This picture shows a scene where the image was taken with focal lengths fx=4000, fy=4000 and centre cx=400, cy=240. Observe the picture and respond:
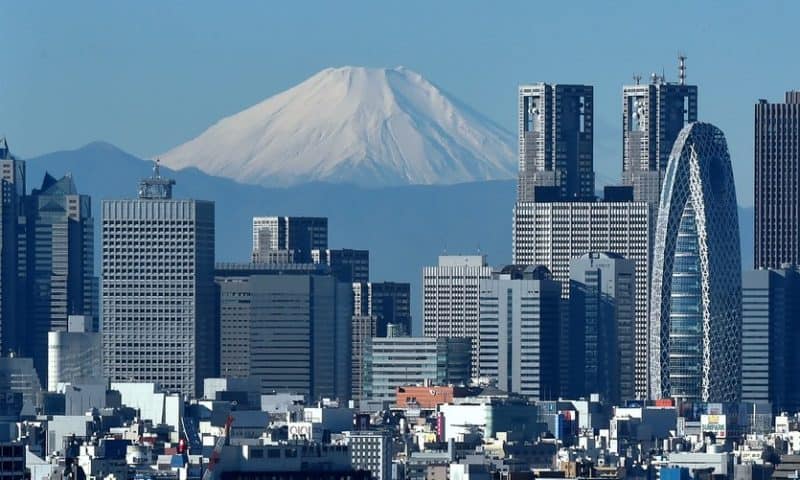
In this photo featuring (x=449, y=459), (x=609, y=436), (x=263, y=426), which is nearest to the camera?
(x=449, y=459)

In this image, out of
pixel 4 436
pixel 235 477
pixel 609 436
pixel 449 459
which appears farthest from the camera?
pixel 609 436

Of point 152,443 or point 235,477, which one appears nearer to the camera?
point 235,477

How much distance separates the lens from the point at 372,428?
175 m

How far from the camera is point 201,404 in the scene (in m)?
197

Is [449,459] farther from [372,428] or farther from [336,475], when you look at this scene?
[336,475]

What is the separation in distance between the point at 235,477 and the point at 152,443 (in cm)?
6064

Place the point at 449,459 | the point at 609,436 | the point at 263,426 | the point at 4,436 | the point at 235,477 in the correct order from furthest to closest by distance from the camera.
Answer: the point at 609,436, the point at 263,426, the point at 449,459, the point at 4,436, the point at 235,477

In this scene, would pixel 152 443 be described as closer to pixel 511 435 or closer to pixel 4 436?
pixel 511 435

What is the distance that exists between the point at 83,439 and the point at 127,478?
3588cm

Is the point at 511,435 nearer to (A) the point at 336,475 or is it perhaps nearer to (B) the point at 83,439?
(B) the point at 83,439

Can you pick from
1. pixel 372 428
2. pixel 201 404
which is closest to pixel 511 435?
pixel 372 428

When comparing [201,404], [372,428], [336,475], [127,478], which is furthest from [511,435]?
[336,475]

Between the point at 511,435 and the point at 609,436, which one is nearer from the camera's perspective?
the point at 511,435

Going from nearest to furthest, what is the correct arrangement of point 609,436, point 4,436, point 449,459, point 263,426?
point 4,436
point 449,459
point 263,426
point 609,436
